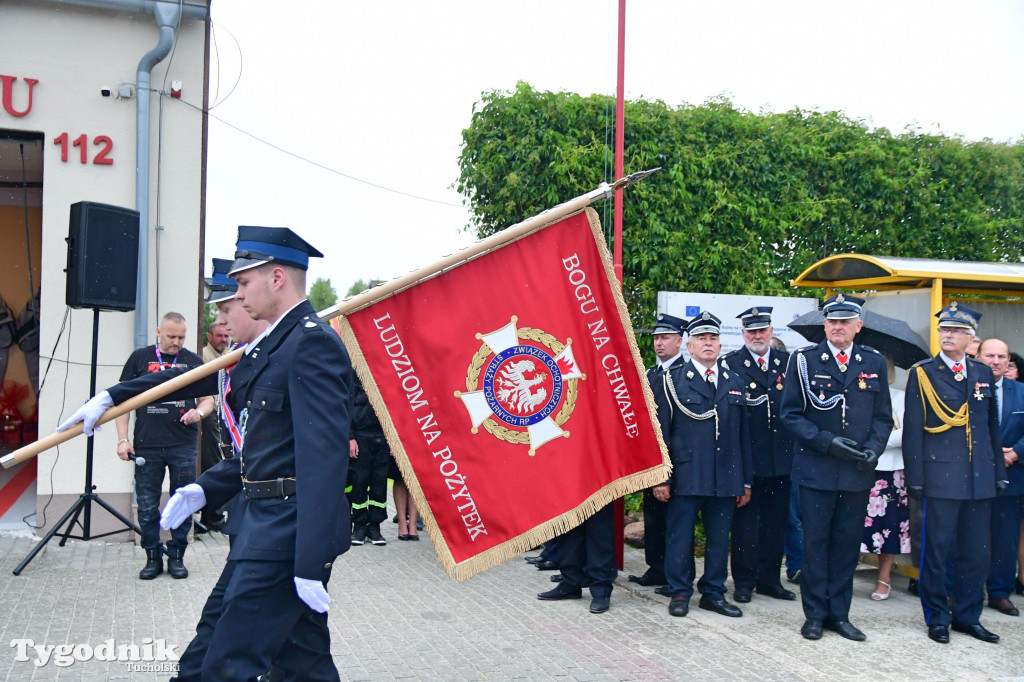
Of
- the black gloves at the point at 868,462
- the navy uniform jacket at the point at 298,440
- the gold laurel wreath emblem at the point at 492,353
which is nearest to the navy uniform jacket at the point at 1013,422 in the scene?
the black gloves at the point at 868,462

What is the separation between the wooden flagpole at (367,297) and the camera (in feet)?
11.6

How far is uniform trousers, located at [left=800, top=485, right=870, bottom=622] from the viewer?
5.86 metres

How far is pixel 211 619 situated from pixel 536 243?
2.54 meters

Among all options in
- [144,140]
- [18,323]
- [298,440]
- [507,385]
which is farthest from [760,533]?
[18,323]

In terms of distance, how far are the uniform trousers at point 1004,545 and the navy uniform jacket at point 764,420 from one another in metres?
1.55

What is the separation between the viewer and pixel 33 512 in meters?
9.15

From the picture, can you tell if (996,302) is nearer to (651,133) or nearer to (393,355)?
(651,133)

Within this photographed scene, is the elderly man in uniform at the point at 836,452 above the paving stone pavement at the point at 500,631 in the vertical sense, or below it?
above

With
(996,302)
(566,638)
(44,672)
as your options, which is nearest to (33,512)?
(44,672)

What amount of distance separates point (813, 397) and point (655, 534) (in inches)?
73.4

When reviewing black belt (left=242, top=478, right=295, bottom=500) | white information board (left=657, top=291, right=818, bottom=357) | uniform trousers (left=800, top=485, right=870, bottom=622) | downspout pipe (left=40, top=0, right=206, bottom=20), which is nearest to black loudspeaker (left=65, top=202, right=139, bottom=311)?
downspout pipe (left=40, top=0, right=206, bottom=20)

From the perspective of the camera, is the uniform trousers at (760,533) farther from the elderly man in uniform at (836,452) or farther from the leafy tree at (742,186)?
the leafy tree at (742,186)

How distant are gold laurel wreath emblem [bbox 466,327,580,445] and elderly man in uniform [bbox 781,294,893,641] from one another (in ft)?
6.00

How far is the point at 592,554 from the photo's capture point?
6.44m
